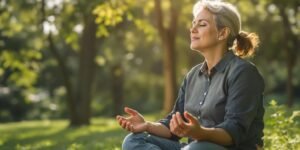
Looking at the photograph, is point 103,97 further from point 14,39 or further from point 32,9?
point 32,9

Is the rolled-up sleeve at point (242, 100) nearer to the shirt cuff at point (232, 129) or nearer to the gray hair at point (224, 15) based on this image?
the shirt cuff at point (232, 129)

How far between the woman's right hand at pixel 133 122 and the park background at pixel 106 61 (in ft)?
6.49

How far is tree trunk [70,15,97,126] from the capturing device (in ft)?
86.9

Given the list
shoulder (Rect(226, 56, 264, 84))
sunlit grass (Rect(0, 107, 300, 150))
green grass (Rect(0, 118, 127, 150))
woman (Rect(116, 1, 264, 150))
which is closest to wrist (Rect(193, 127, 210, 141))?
woman (Rect(116, 1, 264, 150))

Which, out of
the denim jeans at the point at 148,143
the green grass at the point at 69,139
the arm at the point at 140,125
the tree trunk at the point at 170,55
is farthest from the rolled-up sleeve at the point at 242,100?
the tree trunk at the point at 170,55

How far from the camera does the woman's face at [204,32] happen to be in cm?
540

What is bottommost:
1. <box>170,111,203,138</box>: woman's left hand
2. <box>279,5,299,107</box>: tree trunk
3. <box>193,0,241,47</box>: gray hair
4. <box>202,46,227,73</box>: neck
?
<box>279,5,299,107</box>: tree trunk

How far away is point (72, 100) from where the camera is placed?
26453 mm

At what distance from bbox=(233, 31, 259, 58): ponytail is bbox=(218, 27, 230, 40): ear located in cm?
16

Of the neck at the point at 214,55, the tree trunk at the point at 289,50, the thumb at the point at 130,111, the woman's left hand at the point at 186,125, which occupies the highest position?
the neck at the point at 214,55

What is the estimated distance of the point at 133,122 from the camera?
5.83 m

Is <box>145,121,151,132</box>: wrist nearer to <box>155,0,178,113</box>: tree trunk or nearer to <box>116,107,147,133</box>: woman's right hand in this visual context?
<box>116,107,147,133</box>: woman's right hand

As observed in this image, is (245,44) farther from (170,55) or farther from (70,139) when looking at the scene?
(170,55)

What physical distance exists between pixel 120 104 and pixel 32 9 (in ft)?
77.4
